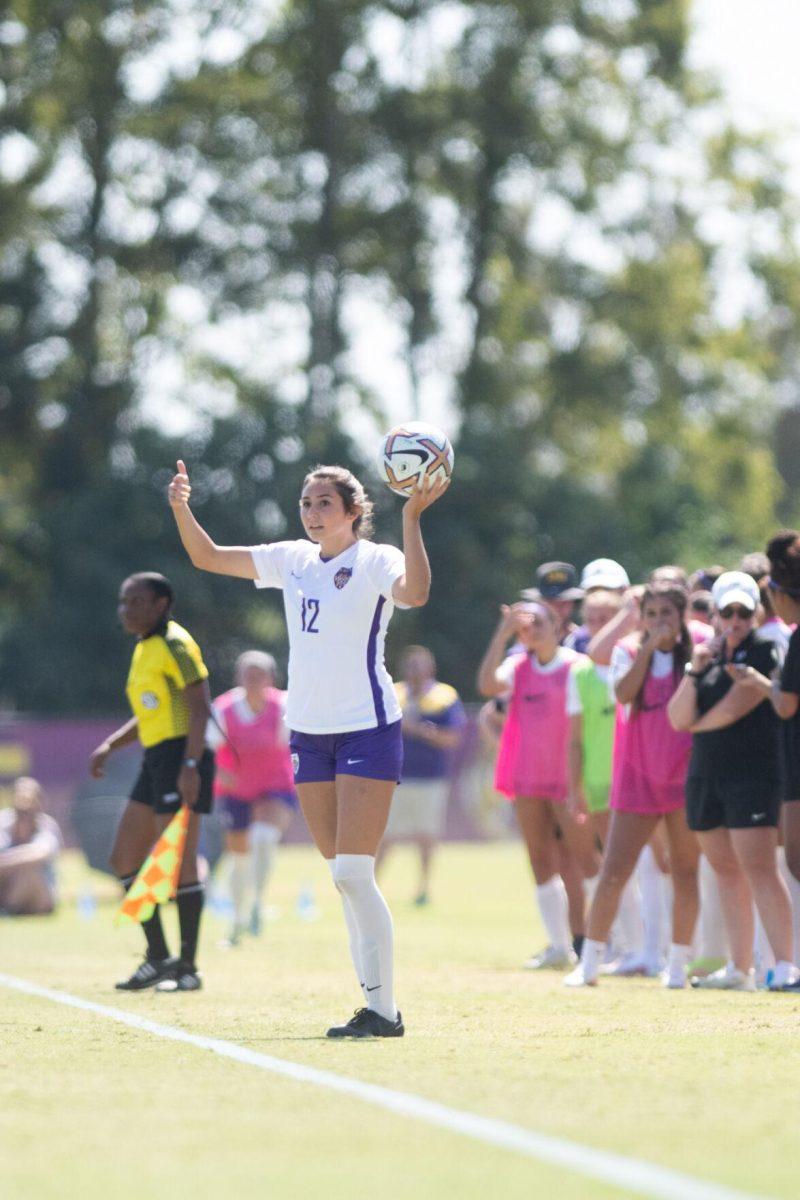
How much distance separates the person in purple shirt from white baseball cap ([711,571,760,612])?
10505 millimetres

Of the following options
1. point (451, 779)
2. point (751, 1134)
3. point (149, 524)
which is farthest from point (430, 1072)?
point (149, 524)

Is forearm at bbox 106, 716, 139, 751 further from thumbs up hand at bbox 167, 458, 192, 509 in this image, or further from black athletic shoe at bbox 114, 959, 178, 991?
thumbs up hand at bbox 167, 458, 192, 509

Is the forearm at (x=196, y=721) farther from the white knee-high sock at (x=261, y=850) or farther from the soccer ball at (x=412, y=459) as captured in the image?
the white knee-high sock at (x=261, y=850)

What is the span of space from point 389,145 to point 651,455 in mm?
8793

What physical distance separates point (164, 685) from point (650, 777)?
2.64 meters

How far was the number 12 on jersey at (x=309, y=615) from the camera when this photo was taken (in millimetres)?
8852

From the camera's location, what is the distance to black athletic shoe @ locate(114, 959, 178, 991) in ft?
37.3

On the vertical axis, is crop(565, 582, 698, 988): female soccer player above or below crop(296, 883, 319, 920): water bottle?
above

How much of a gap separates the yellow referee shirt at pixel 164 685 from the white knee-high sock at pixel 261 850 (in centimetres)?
583

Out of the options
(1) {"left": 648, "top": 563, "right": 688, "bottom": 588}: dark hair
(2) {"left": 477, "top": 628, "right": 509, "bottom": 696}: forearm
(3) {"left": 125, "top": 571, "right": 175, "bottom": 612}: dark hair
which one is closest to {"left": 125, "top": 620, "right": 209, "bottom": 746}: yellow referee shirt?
(3) {"left": 125, "top": 571, "right": 175, "bottom": 612}: dark hair

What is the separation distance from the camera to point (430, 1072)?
288 inches

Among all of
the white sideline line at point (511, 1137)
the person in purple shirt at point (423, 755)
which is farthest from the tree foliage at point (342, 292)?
the white sideline line at point (511, 1137)

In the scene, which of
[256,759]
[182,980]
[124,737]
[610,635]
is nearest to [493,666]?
[610,635]

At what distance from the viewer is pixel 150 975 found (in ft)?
37.5
